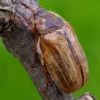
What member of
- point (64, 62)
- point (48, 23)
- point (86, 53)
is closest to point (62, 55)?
point (64, 62)

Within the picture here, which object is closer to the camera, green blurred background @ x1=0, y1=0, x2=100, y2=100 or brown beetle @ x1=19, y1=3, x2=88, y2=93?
brown beetle @ x1=19, y1=3, x2=88, y2=93

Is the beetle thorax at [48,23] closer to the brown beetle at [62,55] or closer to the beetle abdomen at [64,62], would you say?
the brown beetle at [62,55]

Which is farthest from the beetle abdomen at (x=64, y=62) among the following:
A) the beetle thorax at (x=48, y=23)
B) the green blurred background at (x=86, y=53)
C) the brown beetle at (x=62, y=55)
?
the green blurred background at (x=86, y=53)

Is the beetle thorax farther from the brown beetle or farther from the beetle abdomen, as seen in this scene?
the beetle abdomen

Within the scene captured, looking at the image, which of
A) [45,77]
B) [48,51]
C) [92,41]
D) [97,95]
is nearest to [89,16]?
[92,41]

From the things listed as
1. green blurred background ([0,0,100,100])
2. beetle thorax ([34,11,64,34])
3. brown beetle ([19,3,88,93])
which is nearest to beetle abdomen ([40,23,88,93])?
brown beetle ([19,3,88,93])

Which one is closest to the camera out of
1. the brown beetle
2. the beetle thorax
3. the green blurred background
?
the brown beetle
